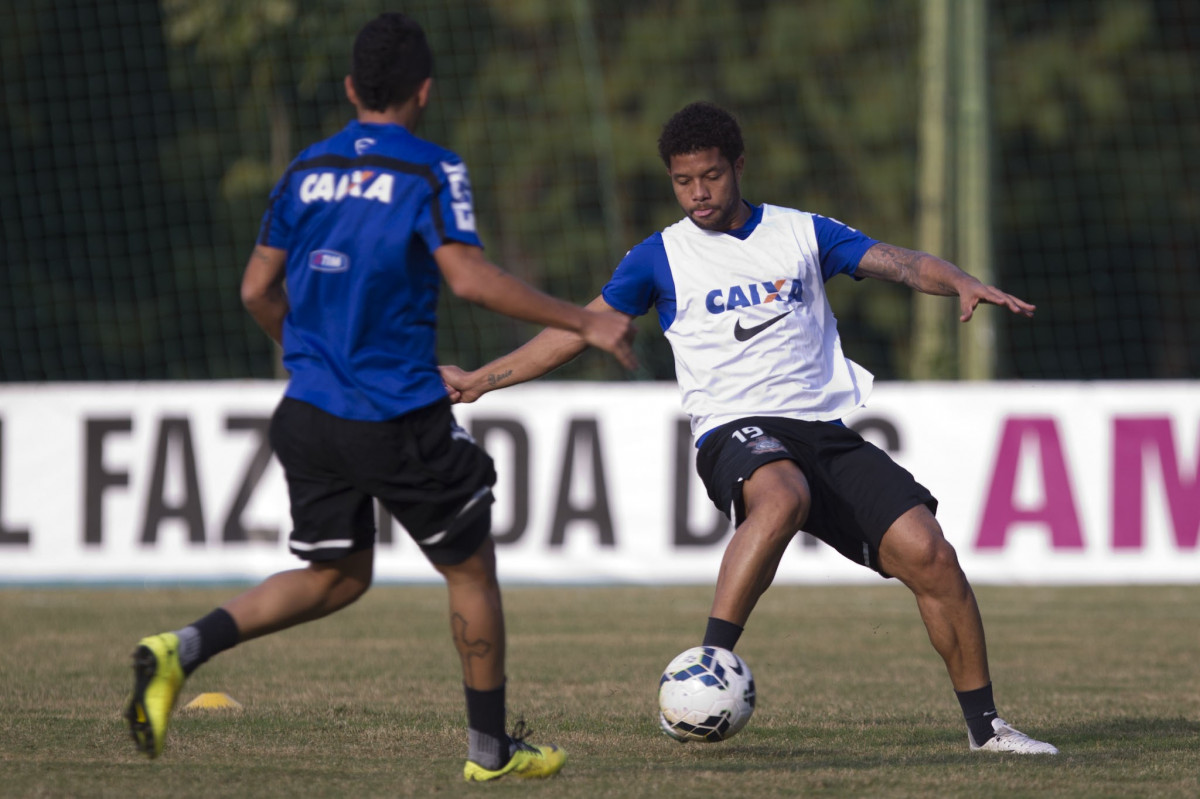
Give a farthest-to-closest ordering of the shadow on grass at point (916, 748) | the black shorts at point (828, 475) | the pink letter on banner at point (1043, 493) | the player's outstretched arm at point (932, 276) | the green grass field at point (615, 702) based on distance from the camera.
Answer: the pink letter on banner at point (1043, 493), the black shorts at point (828, 475), the player's outstretched arm at point (932, 276), the shadow on grass at point (916, 748), the green grass field at point (615, 702)

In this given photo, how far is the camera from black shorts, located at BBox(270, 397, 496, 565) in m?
4.46

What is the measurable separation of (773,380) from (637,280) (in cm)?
57

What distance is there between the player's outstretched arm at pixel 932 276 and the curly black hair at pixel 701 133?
574 mm

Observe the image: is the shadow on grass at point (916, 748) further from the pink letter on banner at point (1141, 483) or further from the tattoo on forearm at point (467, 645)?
the pink letter on banner at point (1141, 483)

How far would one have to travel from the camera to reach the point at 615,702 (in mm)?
6664

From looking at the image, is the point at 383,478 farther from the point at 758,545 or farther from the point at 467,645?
the point at 758,545

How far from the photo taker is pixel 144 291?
23453 millimetres

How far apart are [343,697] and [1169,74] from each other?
24.2 meters

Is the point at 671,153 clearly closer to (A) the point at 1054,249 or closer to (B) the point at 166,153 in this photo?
(B) the point at 166,153

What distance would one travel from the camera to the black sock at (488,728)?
465cm

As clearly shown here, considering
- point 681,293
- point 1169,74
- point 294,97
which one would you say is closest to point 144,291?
point 294,97

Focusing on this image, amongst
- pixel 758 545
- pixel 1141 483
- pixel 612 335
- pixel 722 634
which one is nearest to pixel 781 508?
pixel 758 545

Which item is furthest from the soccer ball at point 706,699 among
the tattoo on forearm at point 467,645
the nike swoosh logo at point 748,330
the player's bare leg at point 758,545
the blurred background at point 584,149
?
the blurred background at point 584,149

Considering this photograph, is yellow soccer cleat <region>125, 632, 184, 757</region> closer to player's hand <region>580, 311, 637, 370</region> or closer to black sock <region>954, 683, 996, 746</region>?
player's hand <region>580, 311, 637, 370</region>
